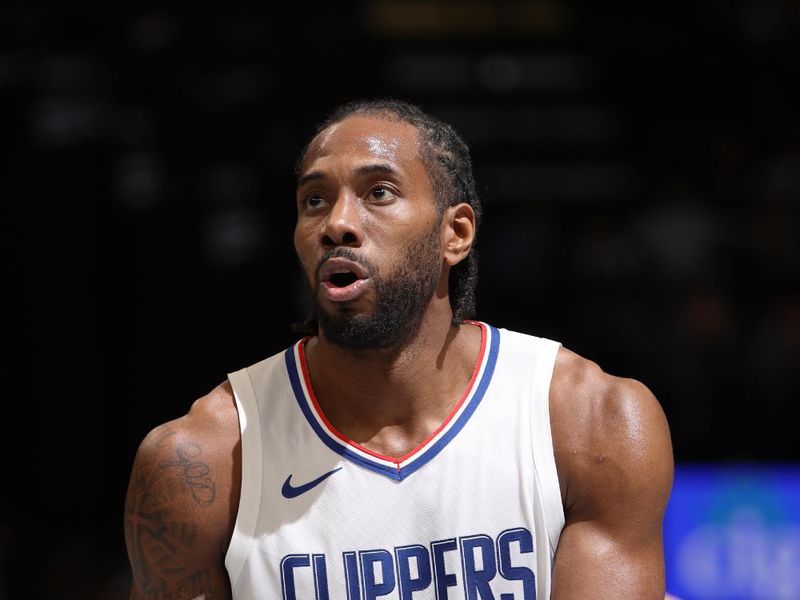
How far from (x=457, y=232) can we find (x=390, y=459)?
0.66 meters

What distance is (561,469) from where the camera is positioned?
2871 millimetres

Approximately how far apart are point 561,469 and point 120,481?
3772 mm

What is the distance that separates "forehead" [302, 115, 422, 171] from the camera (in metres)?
2.94

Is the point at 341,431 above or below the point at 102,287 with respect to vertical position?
below

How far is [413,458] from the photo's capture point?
9.59ft

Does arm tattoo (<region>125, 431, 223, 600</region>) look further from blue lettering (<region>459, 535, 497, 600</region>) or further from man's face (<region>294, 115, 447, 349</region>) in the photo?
blue lettering (<region>459, 535, 497, 600</region>)

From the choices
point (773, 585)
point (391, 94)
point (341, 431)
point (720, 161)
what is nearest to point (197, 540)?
point (341, 431)

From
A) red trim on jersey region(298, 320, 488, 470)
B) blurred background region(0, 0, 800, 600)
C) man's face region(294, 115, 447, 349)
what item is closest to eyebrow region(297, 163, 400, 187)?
man's face region(294, 115, 447, 349)

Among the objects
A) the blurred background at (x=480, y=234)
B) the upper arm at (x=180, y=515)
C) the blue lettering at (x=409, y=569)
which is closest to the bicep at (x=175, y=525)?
the upper arm at (x=180, y=515)

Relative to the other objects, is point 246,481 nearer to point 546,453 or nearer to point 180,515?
point 180,515

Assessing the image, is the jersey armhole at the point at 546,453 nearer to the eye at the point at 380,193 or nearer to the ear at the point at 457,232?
the ear at the point at 457,232

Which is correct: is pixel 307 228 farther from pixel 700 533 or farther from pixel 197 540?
pixel 700 533

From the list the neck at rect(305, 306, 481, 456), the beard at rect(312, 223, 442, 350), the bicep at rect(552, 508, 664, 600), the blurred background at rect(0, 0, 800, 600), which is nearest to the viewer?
the bicep at rect(552, 508, 664, 600)

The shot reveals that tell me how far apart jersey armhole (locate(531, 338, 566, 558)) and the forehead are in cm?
64
